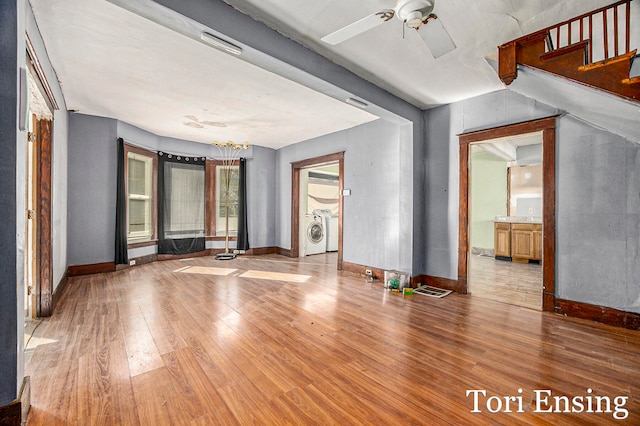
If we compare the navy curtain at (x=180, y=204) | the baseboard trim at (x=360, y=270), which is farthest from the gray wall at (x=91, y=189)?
the baseboard trim at (x=360, y=270)

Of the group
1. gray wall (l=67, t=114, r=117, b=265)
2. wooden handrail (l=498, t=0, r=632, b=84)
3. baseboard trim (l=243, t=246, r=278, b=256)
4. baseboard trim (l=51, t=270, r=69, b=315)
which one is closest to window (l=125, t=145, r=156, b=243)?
gray wall (l=67, t=114, r=117, b=265)

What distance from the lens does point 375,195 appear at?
4.71 m

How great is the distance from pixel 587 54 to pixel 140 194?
689 cm

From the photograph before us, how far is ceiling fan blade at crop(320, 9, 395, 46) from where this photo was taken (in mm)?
1645

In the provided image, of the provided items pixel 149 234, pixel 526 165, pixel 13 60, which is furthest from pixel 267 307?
pixel 526 165

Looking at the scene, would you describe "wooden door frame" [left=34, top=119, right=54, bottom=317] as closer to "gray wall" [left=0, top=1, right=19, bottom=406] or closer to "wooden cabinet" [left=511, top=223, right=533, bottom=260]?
"gray wall" [left=0, top=1, right=19, bottom=406]

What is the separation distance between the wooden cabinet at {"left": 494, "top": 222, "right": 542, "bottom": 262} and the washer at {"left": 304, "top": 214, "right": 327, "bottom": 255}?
4197mm

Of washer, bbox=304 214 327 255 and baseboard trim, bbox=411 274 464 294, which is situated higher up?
washer, bbox=304 214 327 255

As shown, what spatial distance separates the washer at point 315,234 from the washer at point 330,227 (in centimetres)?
16

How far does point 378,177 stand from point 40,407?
442 cm

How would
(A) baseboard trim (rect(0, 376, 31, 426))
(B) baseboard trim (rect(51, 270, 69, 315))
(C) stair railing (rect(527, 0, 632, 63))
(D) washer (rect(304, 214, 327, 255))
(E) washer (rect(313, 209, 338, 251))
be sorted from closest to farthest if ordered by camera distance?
1. (A) baseboard trim (rect(0, 376, 31, 426))
2. (C) stair railing (rect(527, 0, 632, 63))
3. (B) baseboard trim (rect(51, 270, 69, 315))
4. (D) washer (rect(304, 214, 327, 255))
5. (E) washer (rect(313, 209, 338, 251))

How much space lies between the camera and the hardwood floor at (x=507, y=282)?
356cm

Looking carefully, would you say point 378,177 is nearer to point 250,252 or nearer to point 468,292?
point 468,292

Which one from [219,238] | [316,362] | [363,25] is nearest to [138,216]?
Result: [219,238]
